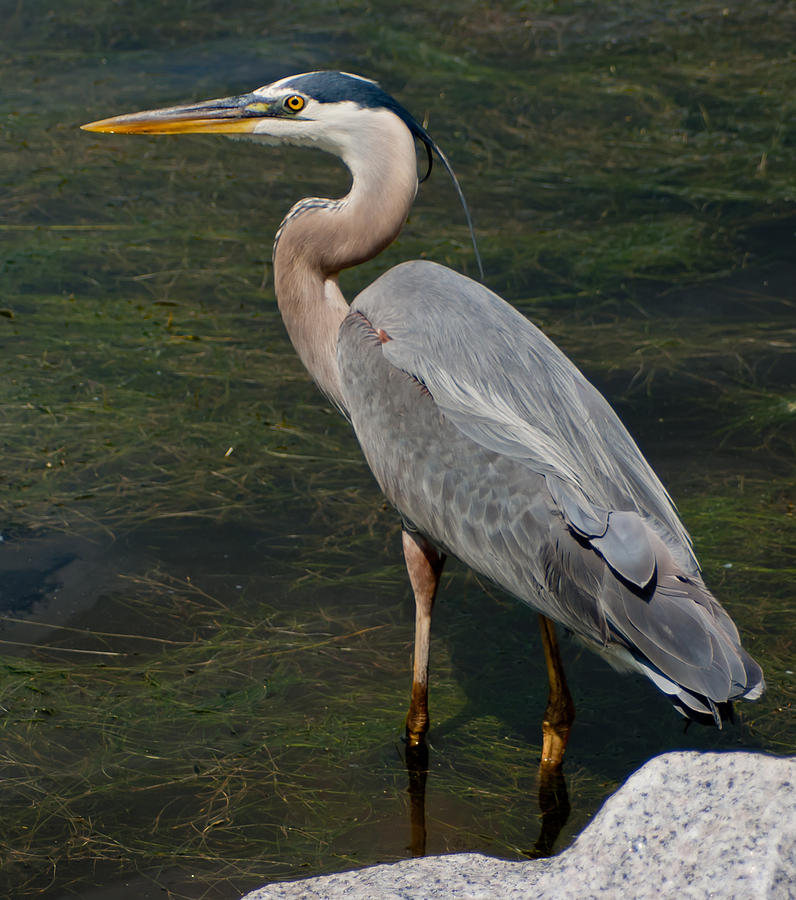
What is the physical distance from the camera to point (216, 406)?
544 cm

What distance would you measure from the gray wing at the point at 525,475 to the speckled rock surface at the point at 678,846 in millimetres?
523

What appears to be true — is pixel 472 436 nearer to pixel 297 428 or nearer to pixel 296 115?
pixel 296 115

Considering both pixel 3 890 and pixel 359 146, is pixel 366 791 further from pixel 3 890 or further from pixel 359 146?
pixel 359 146

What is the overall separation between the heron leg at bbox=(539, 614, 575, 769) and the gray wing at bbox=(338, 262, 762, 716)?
27 cm

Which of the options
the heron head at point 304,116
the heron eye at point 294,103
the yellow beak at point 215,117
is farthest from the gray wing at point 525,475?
the yellow beak at point 215,117

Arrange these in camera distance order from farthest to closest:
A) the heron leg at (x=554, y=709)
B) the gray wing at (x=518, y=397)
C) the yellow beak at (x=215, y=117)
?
the yellow beak at (x=215, y=117) < the heron leg at (x=554, y=709) < the gray wing at (x=518, y=397)

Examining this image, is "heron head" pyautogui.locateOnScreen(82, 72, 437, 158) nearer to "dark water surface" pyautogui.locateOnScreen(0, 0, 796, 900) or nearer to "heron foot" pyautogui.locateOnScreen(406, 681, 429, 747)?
"dark water surface" pyautogui.locateOnScreen(0, 0, 796, 900)

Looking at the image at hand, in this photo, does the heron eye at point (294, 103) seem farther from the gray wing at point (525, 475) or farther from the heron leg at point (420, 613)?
the heron leg at point (420, 613)

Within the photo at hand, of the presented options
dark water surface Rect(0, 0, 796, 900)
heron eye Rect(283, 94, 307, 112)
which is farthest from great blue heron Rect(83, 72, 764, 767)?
dark water surface Rect(0, 0, 796, 900)

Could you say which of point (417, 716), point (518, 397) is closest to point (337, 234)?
point (518, 397)

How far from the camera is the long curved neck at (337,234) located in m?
3.79

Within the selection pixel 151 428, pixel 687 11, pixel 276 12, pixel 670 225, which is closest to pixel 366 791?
pixel 151 428

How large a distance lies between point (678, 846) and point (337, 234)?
7.22 feet

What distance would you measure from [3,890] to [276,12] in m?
8.49
